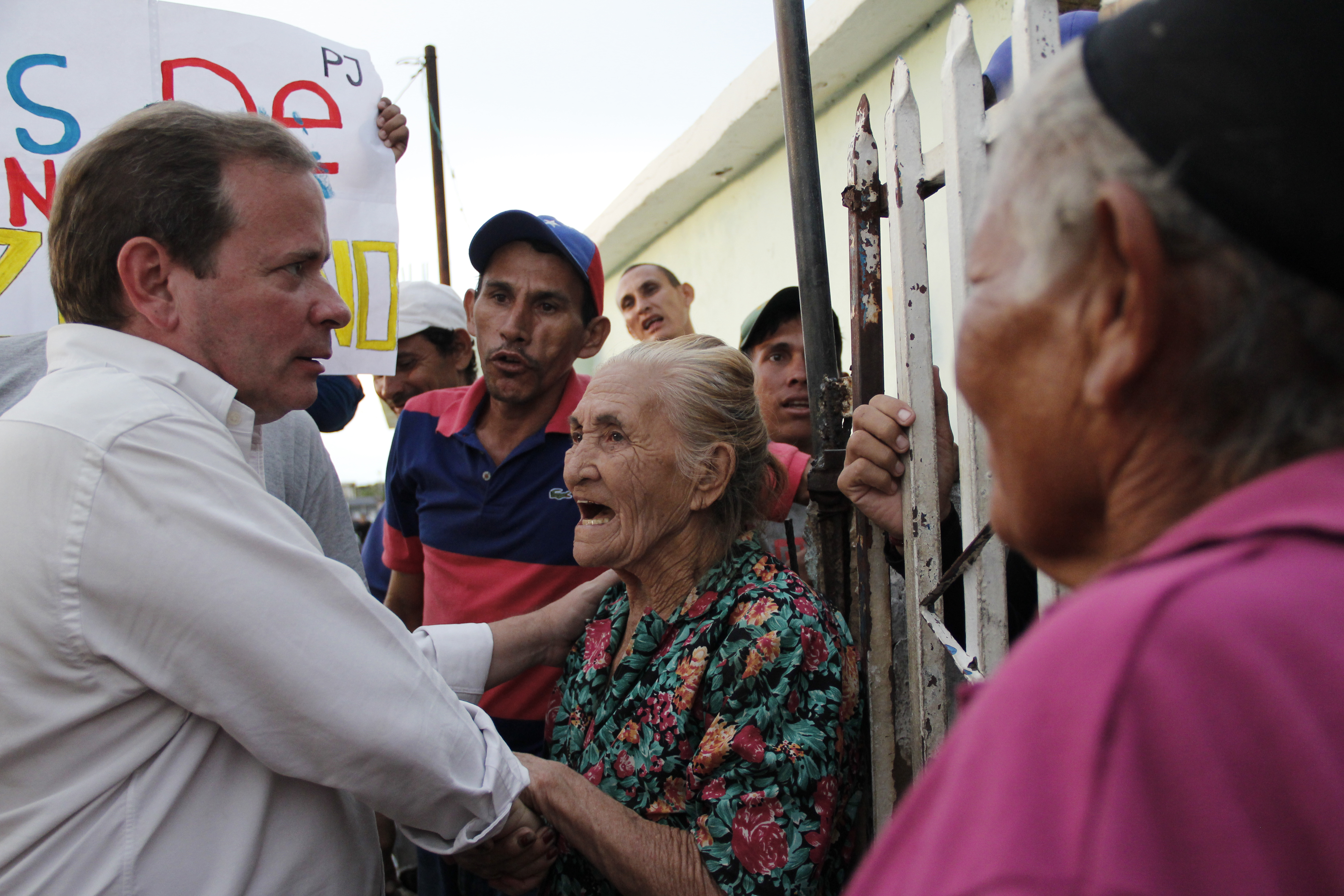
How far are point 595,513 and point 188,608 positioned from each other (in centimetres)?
109

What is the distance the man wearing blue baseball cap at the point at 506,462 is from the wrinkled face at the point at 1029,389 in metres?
1.96

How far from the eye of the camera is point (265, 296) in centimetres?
159

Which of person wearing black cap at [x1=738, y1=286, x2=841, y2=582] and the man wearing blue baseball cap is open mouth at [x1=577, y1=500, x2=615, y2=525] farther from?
person wearing black cap at [x1=738, y1=286, x2=841, y2=582]

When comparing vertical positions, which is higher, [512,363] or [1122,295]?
[512,363]

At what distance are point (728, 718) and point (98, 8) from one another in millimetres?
2903

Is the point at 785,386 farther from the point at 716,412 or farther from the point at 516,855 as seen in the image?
the point at 516,855

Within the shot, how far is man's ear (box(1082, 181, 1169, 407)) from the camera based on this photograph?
0.53 metres

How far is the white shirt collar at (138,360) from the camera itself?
4.55 ft

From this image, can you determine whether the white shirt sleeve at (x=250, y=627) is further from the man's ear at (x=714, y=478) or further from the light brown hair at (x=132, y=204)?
the man's ear at (x=714, y=478)

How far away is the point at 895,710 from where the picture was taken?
6.51 feet

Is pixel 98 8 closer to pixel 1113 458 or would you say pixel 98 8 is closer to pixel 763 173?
pixel 1113 458

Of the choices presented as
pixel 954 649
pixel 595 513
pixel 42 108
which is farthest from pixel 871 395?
pixel 42 108

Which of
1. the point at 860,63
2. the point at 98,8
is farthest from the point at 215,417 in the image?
the point at 860,63

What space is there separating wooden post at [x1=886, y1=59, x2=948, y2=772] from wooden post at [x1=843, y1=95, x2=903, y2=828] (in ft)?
0.28
